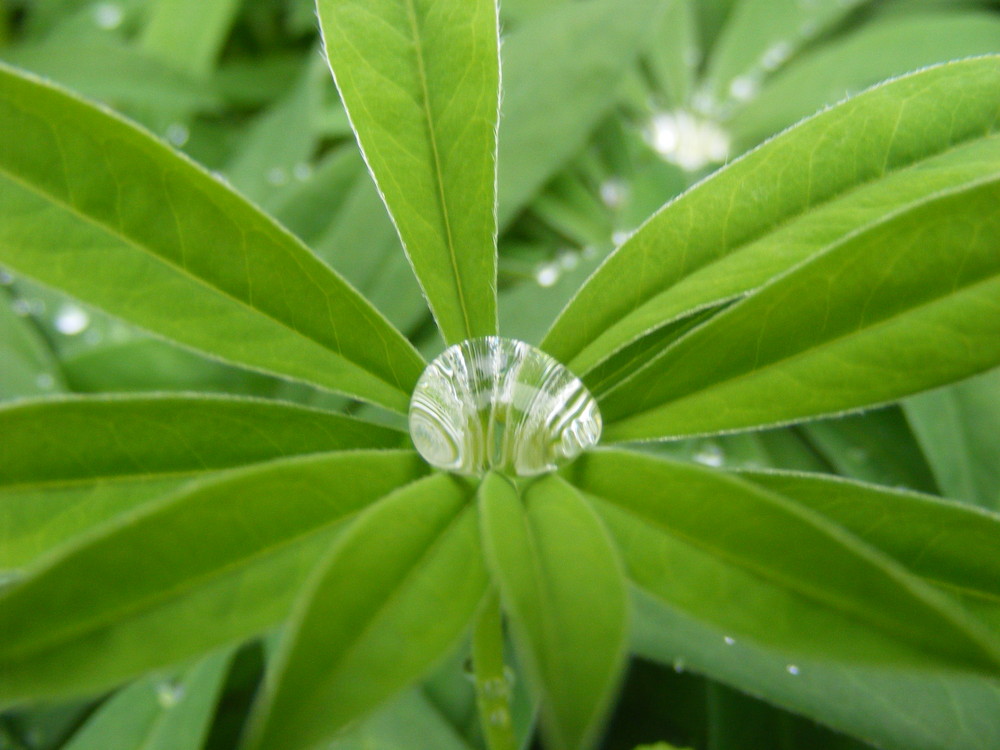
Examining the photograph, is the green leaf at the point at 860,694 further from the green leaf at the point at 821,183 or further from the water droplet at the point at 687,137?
the water droplet at the point at 687,137

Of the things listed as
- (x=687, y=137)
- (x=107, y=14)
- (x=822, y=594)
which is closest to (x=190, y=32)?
(x=107, y=14)

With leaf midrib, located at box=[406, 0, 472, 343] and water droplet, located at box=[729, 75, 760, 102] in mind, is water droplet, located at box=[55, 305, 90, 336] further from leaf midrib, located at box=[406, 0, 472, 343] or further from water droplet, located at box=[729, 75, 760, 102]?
water droplet, located at box=[729, 75, 760, 102]

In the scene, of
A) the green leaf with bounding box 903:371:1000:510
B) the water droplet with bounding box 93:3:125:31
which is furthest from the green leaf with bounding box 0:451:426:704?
the water droplet with bounding box 93:3:125:31

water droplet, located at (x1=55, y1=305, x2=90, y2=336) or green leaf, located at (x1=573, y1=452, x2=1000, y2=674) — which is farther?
water droplet, located at (x1=55, y1=305, x2=90, y2=336)

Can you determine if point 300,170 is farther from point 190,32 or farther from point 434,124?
point 434,124

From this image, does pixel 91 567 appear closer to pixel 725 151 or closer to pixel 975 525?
pixel 975 525

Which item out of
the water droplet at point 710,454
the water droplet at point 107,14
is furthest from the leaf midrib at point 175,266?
the water droplet at point 107,14

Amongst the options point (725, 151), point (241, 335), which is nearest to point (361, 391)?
point (241, 335)
